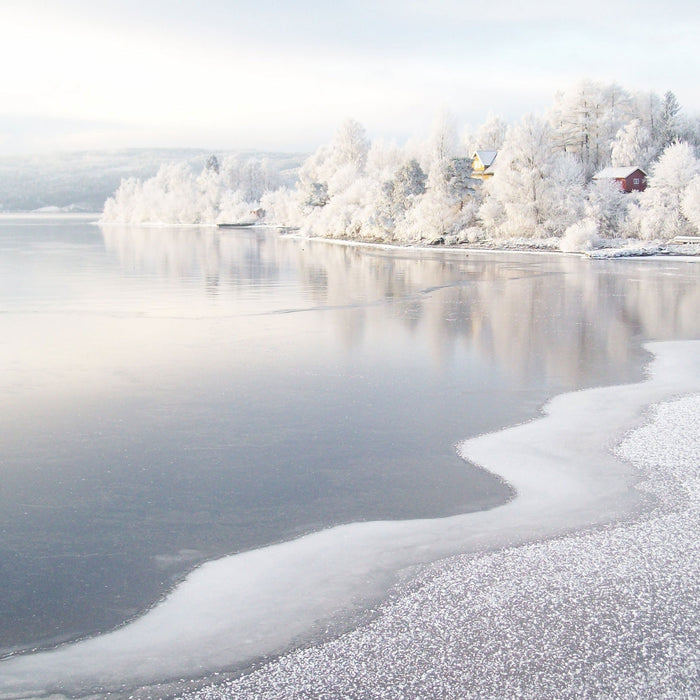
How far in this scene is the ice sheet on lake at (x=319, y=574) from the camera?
5426mm

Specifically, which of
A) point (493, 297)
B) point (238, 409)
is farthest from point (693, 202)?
point (238, 409)

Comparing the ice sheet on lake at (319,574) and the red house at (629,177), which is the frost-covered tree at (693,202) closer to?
the red house at (629,177)

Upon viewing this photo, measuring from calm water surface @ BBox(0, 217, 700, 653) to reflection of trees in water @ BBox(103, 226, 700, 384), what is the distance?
0.51 feet

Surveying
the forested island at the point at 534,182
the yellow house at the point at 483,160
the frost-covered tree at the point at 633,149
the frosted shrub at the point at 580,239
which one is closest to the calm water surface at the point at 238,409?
the frosted shrub at the point at 580,239

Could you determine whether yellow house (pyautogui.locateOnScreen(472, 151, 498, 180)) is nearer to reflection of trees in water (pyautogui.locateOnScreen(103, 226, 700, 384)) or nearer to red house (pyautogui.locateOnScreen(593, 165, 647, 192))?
red house (pyautogui.locateOnScreen(593, 165, 647, 192))

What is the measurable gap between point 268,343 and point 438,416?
669 centimetres

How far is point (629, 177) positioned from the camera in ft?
214

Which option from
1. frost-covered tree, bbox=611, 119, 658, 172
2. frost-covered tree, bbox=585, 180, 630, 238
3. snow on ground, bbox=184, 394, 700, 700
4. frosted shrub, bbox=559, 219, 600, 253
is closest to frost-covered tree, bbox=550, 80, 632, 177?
frost-covered tree, bbox=611, 119, 658, 172

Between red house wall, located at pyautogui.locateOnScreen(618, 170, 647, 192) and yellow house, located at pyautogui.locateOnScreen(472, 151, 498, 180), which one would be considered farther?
yellow house, located at pyautogui.locateOnScreen(472, 151, 498, 180)

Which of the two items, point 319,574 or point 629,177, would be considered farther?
point 629,177

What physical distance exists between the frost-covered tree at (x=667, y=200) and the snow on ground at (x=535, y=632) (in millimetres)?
51812

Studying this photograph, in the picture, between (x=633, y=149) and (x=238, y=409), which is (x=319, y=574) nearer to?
(x=238, y=409)

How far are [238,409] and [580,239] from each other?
4508 centimetres

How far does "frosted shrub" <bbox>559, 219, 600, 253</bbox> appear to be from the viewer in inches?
2044
